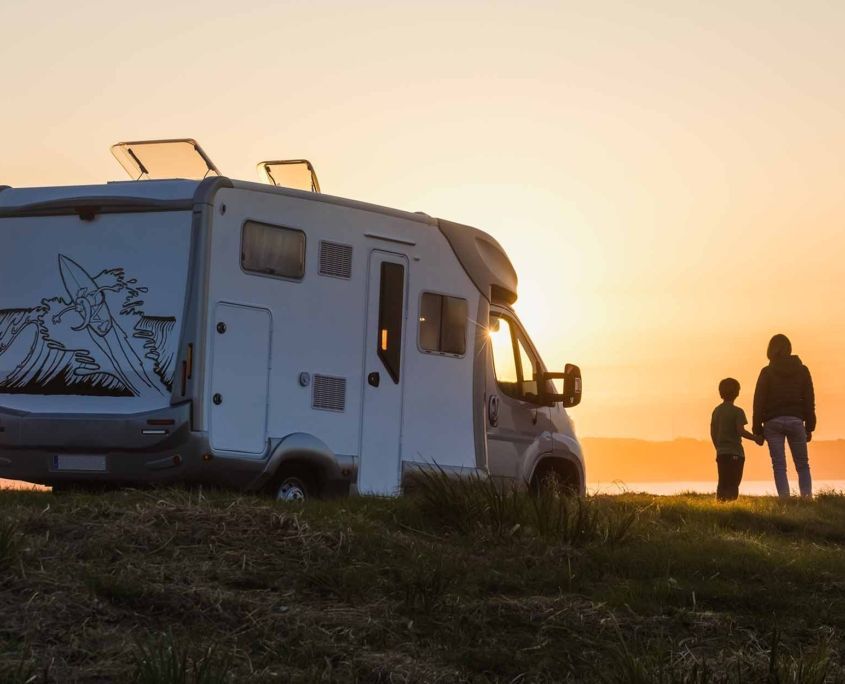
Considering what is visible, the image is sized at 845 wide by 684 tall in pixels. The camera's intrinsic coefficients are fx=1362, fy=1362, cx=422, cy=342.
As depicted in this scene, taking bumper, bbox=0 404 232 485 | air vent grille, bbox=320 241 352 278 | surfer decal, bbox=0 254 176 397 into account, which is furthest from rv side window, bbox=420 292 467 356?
surfer decal, bbox=0 254 176 397

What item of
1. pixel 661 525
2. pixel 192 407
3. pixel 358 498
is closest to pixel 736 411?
pixel 661 525

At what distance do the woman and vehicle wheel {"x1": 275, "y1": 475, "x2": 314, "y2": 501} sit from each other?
6685 millimetres

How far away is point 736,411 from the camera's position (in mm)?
15734

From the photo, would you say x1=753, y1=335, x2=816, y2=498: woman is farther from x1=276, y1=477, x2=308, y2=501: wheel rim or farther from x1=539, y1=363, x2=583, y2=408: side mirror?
x1=276, y1=477, x2=308, y2=501: wheel rim

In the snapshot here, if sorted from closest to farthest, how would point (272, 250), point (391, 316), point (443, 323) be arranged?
1. point (272, 250)
2. point (391, 316)
3. point (443, 323)

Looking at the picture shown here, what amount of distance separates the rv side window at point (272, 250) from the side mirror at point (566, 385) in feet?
11.7

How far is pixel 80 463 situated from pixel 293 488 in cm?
182

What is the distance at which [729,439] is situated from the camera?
15.8m

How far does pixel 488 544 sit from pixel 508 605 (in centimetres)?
159

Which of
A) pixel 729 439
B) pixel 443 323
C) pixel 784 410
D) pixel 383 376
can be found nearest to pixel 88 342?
pixel 383 376

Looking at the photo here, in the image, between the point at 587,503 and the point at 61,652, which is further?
the point at 587,503

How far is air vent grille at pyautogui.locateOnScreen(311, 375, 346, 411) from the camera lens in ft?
38.5

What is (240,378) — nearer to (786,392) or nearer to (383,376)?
(383,376)

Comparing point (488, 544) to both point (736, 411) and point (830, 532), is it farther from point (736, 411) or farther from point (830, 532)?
point (736, 411)
